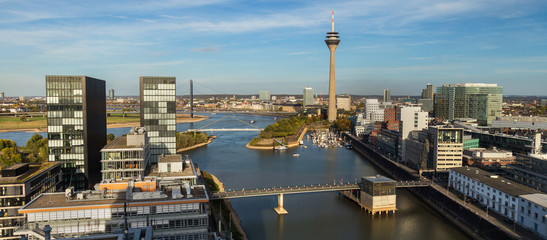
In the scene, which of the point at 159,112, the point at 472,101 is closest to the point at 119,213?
the point at 159,112

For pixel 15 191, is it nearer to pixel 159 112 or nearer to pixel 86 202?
pixel 86 202

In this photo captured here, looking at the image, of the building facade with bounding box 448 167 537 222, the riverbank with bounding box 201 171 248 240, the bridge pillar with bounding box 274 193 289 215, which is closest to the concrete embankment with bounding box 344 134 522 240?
the building facade with bounding box 448 167 537 222

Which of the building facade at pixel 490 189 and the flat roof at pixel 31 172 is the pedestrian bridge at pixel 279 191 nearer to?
the building facade at pixel 490 189

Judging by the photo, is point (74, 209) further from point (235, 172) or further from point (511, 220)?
point (235, 172)

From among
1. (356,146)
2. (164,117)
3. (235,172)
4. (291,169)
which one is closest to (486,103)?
(356,146)

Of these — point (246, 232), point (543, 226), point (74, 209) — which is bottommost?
point (246, 232)

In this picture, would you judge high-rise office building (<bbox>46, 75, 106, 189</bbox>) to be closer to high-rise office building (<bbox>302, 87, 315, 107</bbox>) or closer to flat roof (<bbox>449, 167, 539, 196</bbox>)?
flat roof (<bbox>449, 167, 539, 196</bbox>)
